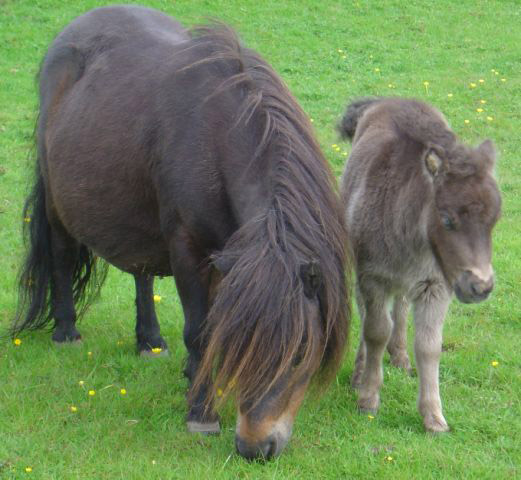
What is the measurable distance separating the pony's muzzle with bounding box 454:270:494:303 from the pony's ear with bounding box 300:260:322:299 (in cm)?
82

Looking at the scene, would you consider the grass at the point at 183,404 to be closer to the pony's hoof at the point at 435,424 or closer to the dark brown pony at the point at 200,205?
the pony's hoof at the point at 435,424

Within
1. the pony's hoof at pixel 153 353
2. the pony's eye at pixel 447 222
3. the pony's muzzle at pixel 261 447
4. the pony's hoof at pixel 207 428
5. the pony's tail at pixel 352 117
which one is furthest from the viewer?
the pony's tail at pixel 352 117

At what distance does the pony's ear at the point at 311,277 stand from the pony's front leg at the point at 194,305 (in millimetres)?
803

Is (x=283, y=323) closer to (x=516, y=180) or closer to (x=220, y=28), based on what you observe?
(x=220, y=28)

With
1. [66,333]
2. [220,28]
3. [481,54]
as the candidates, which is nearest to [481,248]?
[220,28]

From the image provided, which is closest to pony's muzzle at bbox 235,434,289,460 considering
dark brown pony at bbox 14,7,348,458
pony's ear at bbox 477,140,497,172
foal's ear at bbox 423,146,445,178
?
dark brown pony at bbox 14,7,348,458

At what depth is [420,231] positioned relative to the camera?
4.67m

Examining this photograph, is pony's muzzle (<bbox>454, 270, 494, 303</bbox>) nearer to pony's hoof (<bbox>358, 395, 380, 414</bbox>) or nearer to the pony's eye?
the pony's eye

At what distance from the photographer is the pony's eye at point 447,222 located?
4.27m

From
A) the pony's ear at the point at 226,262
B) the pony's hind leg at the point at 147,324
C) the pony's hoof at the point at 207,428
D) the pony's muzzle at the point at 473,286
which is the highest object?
the pony's ear at the point at 226,262

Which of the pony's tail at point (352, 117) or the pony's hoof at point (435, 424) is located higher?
the pony's tail at point (352, 117)

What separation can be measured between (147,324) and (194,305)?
5.03 ft

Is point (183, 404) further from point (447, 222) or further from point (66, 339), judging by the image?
point (447, 222)

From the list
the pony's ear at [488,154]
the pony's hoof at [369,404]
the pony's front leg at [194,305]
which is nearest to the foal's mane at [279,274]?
the pony's front leg at [194,305]
